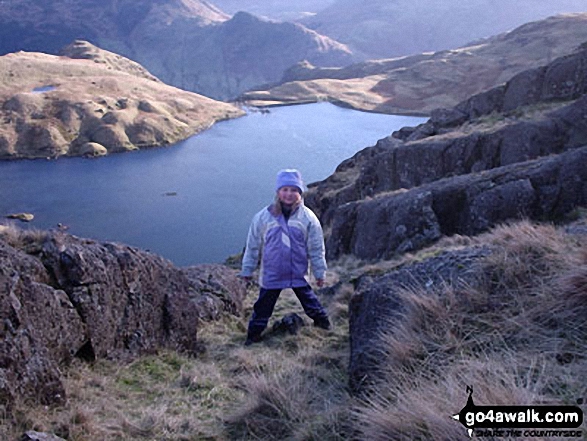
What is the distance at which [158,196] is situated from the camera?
50.1 metres

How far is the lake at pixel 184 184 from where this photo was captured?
40781mm

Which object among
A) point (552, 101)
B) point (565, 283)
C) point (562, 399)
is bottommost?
point (562, 399)

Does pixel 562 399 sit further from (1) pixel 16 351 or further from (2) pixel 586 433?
(1) pixel 16 351

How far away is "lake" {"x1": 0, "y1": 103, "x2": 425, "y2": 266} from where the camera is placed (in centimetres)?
4078

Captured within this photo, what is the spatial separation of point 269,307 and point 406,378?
353 cm

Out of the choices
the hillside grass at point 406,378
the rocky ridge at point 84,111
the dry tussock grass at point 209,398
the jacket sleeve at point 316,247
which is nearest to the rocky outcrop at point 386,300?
the hillside grass at point 406,378

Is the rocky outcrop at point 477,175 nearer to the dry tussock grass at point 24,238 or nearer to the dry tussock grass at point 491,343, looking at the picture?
the dry tussock grass at point 491,343

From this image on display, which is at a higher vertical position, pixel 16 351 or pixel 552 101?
pixel 552 101

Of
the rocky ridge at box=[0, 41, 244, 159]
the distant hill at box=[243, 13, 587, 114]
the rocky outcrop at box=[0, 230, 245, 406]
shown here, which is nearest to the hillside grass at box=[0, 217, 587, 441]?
the rocky outcrop at box=[0, 230, 245, 406]

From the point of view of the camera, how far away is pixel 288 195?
658cm

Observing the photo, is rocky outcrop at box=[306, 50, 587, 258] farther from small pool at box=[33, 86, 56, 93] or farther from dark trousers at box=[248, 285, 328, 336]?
small pool at box=[33, 86, 56, 93]

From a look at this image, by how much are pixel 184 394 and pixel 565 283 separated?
3491mm

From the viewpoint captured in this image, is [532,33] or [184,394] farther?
[532,33]

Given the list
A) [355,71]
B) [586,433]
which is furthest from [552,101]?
[355,71]
